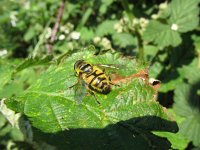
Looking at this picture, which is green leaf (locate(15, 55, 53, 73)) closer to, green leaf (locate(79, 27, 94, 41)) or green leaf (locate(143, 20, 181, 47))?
green leaf (locate(143, 20, 181, 47))

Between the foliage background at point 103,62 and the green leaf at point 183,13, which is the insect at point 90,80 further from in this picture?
the green leaf at point 183,13

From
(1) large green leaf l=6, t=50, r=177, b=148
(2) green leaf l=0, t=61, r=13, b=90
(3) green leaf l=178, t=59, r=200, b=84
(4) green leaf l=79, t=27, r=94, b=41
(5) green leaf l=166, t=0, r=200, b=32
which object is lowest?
(3) green leaf l=178, t=59, r=200, b=84

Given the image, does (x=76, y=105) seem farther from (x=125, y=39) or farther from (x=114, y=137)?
(x=125, y=39)

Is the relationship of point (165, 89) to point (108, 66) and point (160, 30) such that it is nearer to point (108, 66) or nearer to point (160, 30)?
point (160, 30)

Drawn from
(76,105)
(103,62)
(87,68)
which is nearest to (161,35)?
(103,62)

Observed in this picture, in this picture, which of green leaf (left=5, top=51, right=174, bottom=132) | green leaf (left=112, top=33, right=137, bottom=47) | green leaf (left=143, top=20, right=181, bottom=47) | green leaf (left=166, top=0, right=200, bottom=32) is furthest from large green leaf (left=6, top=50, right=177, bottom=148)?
green leaf (left=112, top=33, right=137, bottom=47)

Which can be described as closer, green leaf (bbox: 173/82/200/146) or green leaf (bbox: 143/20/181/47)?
green leaf (bbox: 173/82/200/146)

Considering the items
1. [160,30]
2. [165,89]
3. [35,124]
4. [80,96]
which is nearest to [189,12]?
[160,30]
